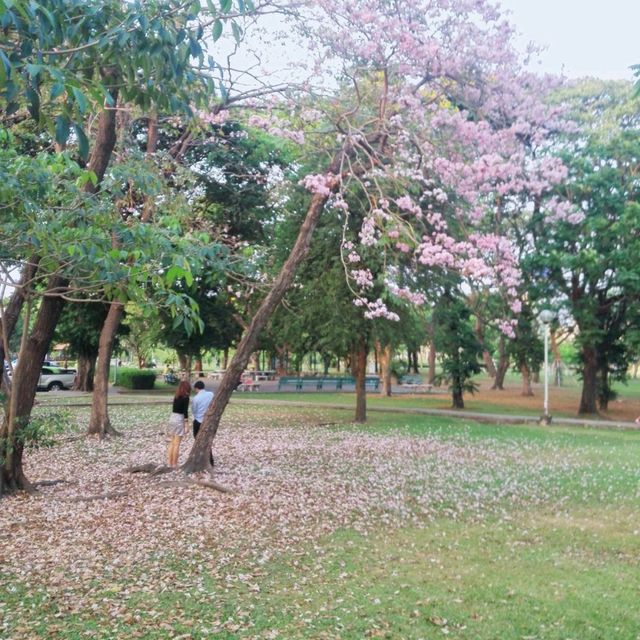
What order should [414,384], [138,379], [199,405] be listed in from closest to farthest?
[199,405], [138,379], [414,384]

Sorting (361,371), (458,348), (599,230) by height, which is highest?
(599,230)

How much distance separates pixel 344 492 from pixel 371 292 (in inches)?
378

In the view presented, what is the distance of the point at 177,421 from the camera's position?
1131 centimetres

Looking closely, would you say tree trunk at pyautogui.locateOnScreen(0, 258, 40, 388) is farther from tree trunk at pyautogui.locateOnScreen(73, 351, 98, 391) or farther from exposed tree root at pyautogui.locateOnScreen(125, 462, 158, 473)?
tree trunk at pyautogui.locateOnScreen(73, 351, 98, 391)

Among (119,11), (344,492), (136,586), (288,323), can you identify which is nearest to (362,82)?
(344,492)

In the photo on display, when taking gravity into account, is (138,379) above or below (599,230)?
below

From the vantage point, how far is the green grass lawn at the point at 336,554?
16.4 ft

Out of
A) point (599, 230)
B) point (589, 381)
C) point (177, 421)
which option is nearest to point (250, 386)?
point (589, 381)

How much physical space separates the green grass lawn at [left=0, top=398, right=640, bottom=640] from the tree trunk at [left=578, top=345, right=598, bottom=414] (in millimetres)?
15573

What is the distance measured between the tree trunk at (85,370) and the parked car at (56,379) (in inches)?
57.6

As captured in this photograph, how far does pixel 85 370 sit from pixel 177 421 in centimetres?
2818

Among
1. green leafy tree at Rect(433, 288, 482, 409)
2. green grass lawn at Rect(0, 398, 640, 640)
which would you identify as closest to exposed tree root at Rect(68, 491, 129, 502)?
green grass lawn at Rect(0, 398, 640, 640)

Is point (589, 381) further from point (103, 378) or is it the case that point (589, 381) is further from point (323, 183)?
point (323, 183)

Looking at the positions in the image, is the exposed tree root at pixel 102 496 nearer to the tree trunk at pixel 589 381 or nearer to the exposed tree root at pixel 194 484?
the exposed tree root at pixel 194 484
